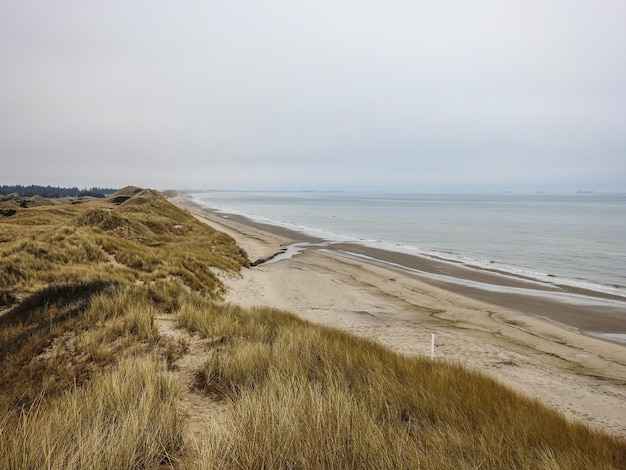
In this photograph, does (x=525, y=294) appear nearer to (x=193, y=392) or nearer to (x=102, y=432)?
(x=193, y=392)

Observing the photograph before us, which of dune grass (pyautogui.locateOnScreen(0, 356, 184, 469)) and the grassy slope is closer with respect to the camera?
dune grass (pyautogui.locateOnScreen(0, 356, 184, 469))

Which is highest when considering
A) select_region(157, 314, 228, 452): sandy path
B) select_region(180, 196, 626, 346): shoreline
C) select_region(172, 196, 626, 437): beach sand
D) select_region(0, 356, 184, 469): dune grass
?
select_region(0, 356, 184, 469): dune grass

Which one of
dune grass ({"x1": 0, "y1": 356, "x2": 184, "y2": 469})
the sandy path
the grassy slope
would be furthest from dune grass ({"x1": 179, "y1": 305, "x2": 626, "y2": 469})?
dune grass ({"x1": 0, "y1": 356, "x2": 184, "y2": 469})

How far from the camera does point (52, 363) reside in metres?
5.34

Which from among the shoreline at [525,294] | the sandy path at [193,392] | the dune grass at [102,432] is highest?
the dune grass at [102,432]

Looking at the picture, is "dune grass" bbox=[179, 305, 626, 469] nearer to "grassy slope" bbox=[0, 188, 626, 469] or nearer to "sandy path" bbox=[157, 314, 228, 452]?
"grassy slope" bbox=[0, 188, 626, 469]

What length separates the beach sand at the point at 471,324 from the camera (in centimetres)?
827

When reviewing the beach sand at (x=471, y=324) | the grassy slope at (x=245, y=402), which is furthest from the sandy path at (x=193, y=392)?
the beach sand at (x=471, y=324)

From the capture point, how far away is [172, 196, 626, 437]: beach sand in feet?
27.1

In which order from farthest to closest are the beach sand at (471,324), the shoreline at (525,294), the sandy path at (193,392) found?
the shoreline at (525,294) → the beach sand at (471,324) → the sandy path at (193,392)

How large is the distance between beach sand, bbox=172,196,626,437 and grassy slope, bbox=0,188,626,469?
3.62 meters

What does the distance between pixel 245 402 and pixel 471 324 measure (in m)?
12.0

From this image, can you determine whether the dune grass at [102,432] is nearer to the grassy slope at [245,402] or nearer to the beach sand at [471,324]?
the grassy slope at [245,402]

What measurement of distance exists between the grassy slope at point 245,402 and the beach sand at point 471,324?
11.9ft
